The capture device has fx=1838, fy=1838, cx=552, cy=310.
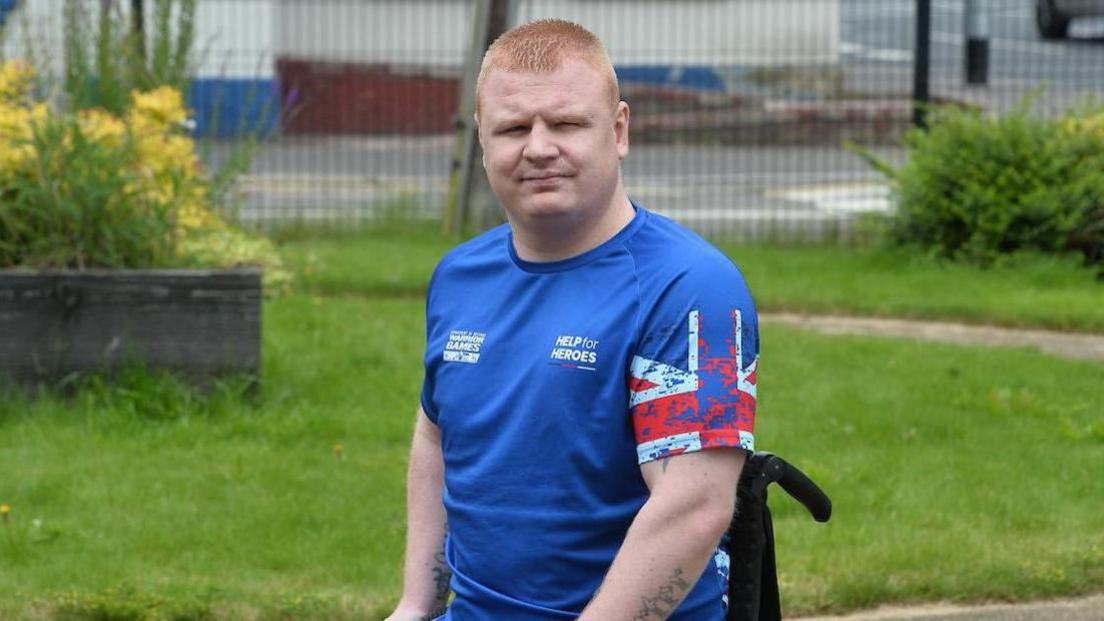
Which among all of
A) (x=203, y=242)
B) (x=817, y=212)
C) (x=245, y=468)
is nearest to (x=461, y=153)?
(x=817, y=212)

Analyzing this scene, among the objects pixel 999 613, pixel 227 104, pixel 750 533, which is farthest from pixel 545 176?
pixel 227 104

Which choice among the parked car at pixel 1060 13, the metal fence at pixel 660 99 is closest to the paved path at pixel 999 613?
the metal fence at pixel 660 99

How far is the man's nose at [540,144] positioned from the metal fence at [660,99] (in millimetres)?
9432

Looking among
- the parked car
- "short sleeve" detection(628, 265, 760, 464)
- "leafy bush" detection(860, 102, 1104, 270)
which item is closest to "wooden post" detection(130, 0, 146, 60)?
"leafy bush" detection(860, 102, 1104, 270)

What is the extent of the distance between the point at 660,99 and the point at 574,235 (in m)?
17.3

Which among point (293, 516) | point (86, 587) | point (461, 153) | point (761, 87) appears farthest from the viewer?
point (761, 87)

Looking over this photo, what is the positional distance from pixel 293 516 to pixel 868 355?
337 centimetres

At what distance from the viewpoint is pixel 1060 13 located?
1006 inches

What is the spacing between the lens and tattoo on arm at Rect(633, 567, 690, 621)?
2615mm

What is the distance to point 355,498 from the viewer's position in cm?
613

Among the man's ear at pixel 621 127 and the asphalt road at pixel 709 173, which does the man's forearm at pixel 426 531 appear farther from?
the asphalt road at pixel 709 173

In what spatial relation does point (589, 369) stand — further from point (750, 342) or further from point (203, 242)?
point (203, 242)

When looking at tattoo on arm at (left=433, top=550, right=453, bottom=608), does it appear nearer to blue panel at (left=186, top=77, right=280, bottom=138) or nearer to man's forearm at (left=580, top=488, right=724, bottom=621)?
man's forearm at (left=580, top=488, right=724, bottom=621)

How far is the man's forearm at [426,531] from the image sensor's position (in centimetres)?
303
